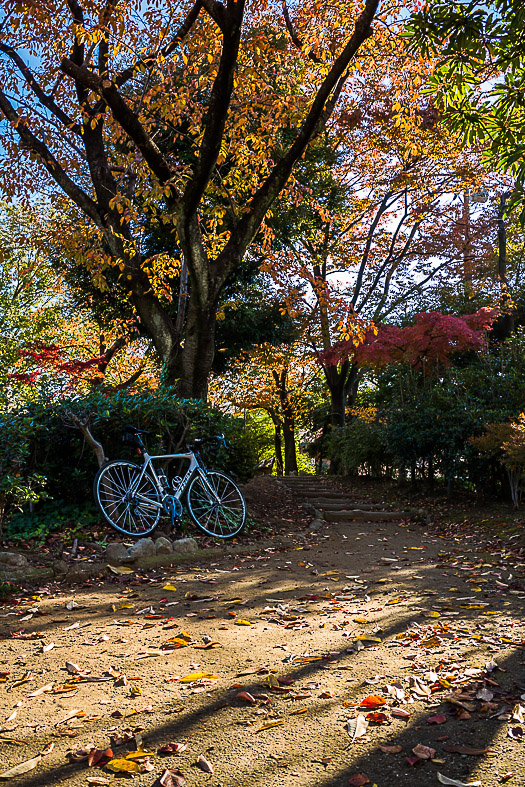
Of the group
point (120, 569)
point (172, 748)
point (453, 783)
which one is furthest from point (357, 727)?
point (120, 569)

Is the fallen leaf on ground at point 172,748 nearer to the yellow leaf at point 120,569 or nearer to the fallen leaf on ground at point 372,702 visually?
the fallen leaf on ground at point 372,702

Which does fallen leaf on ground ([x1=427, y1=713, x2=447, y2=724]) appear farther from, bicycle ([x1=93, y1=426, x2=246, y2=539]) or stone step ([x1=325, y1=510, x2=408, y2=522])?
stone step ([x1=325, y1=510, x2=408, y2=522])

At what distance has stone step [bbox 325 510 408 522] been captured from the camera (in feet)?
28.9

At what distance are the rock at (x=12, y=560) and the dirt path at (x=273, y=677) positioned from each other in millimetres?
430

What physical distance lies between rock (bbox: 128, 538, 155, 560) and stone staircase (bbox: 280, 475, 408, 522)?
13.4 feet

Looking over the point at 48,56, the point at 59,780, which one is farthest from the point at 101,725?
the point at 48,56

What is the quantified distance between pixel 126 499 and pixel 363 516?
4.47 metres

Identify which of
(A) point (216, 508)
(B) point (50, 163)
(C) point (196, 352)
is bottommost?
(A) point (216, 508)

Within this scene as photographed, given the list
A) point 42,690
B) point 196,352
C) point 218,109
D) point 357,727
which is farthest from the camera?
point 196,352

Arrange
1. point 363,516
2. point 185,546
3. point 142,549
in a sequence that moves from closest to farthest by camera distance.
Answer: point 142,549 → point 185,546 → point 363,516

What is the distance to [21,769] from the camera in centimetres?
190

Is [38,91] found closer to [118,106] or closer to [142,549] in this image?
[118,106]

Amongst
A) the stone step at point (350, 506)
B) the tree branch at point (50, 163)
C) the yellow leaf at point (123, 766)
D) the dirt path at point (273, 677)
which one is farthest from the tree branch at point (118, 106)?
the yellow leaf at point (123, 766)

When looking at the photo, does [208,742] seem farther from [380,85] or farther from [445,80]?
[380,85]
